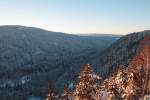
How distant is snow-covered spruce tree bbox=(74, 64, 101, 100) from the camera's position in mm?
38125

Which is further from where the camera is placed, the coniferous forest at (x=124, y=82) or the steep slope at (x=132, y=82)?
the steep slope at (x=132, y=82)

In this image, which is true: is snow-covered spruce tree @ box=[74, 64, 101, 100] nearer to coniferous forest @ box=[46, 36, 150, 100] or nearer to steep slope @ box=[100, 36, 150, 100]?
coniferous forest @ box=[46, 36, 150, 100]

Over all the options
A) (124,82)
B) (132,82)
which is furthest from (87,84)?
(132,82)

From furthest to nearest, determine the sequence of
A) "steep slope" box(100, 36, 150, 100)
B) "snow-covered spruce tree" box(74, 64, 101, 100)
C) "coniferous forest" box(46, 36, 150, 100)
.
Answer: "snow-covered spruce tree" box(74, 64, 101, 100), "steep slope" box(100, 36, 150, 100), "coniferous forest" box(46, 36, 150, 100)

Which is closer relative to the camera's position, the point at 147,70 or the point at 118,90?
the point at 147,70

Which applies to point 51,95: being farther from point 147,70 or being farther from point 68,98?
point 147,70

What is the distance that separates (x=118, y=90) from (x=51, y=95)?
792 centimetres

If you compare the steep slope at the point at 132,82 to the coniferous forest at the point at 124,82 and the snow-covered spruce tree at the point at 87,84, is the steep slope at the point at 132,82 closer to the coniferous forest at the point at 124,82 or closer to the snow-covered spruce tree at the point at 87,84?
the coniferous forest at the point at 124,82

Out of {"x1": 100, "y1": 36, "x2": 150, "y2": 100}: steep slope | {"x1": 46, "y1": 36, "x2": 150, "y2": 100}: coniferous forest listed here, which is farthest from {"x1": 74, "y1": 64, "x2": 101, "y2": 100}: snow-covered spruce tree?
{"x1": 100, "y1": 36, "x2": 150, "y2": 100}: steep slope

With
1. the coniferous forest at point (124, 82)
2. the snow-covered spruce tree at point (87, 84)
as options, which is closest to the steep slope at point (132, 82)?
the coniferous forest at point (124, 82)

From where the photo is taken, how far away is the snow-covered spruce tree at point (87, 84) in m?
38.1

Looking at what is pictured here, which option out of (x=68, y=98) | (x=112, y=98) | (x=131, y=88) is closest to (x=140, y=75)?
(x=131, y=88)

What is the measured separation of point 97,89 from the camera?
1542 inches

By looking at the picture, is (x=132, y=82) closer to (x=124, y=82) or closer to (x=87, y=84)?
(x=124, y=82)
